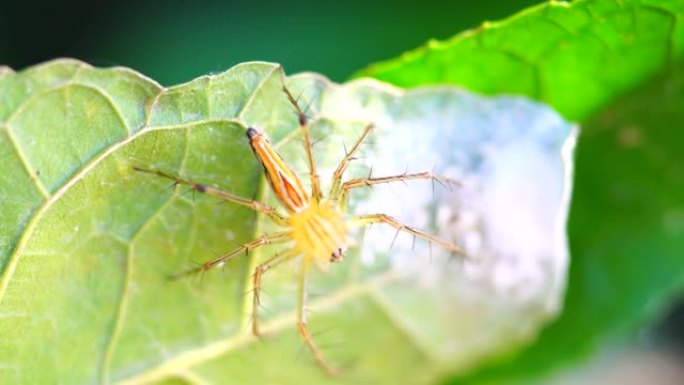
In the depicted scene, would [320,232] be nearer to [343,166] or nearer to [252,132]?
[343,166]

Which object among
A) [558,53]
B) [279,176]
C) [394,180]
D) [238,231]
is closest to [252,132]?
[279,176]

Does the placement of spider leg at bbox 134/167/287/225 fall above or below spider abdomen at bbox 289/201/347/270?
above

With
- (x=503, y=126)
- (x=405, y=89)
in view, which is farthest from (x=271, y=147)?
(x=503, y=126)

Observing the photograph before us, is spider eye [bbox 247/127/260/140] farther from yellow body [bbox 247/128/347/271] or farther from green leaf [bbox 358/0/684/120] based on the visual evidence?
green leaf [bbox 358/0/684/120]

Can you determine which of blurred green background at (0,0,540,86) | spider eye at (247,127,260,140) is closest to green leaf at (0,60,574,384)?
spider eye at (247,127,260,140)

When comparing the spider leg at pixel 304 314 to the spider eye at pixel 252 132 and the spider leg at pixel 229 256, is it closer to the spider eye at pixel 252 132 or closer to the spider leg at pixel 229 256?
the spider leg at pixel 229 256
